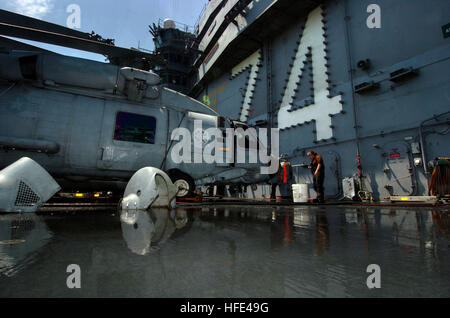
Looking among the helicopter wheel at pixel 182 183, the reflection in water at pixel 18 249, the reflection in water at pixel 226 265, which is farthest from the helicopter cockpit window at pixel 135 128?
the reflection in water at pixel 226 265

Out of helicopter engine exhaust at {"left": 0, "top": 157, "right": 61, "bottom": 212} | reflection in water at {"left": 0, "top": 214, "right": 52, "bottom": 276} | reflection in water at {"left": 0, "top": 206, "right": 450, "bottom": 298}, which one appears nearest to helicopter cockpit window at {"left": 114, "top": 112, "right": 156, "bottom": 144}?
helicopter engine exhaust at {"left": 0, "top": 157, "right": 61, "bottom": 212}

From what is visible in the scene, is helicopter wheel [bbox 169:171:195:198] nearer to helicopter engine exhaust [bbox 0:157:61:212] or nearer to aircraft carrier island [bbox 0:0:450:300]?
aircraft carrier island [bbox 0:0:450:300]

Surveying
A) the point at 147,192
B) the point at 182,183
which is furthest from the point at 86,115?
the point at 147,192

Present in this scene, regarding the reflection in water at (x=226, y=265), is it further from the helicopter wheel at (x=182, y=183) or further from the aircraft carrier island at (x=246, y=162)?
the helicopter wheel at (x=182, y=183)

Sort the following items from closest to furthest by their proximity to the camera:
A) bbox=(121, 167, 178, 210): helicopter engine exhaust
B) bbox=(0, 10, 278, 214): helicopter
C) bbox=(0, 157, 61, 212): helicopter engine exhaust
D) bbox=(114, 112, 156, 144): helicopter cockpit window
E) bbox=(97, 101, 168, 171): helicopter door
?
1. bbox=(0, 157, 61, 212): helicopter engine exhaust
2. bbox=(121, 167, 178, 210): helicopter engine exhaust
3. bbox=(0, 10, 278, 214): helicopter
4. bbox=(97, 101, 168, 171): helicopter door
5. bbox=(114, 112, 156, 144): helicopter cockpit window

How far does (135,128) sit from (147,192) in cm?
262

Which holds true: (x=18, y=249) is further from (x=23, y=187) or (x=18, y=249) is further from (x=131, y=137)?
(x=131, y=137)

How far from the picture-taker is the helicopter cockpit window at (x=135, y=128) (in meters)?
5.23

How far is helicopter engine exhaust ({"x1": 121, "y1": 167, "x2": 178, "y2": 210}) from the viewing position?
325cm

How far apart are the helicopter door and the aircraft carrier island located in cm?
3
